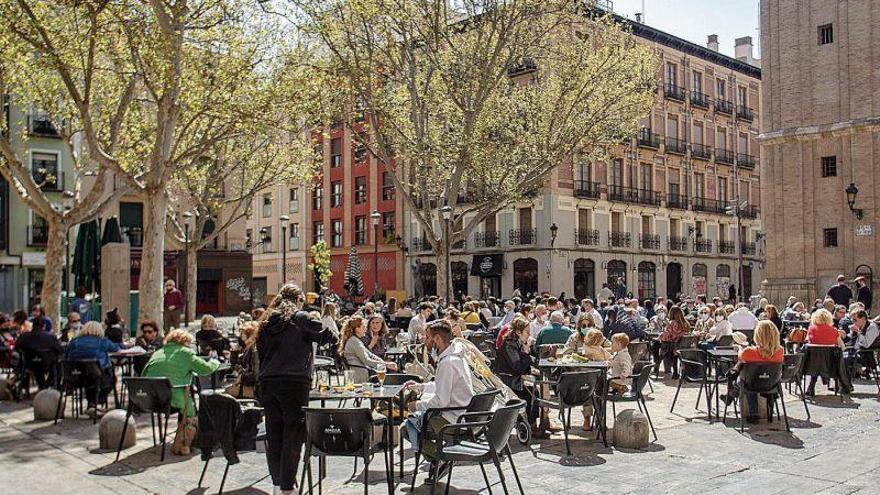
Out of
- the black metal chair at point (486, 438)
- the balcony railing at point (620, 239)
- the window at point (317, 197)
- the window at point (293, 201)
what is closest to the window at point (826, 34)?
the balcony railing at point (620, 239)

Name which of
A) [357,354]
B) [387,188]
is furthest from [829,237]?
[387,188]

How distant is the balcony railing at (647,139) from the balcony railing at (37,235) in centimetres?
3272

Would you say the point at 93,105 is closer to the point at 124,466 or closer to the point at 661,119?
the point at 124,466

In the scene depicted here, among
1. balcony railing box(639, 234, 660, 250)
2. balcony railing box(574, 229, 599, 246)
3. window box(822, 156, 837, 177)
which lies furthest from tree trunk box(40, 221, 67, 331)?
balcony railing box(639, 234, 660, 250)

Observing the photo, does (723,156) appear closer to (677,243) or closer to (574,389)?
(677,243)

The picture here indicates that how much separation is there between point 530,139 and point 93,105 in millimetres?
12909

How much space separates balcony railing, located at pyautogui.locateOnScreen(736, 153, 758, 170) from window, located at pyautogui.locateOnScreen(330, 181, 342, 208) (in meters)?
27.8

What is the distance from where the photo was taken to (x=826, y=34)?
105ft

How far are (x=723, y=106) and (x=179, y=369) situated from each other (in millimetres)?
53279

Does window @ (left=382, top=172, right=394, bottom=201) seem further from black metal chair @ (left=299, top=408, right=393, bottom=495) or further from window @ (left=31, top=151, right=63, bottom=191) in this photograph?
black metal chair @ (left=299, top=408, right=393, bottom=495)

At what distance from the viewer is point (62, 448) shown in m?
9.88

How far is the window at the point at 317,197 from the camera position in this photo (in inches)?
2301

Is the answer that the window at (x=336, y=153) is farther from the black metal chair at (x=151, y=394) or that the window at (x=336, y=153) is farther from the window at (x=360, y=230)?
the black metal chair at (x=151, y=394)

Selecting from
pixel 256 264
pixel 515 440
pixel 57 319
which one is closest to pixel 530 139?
pixel 57 319
